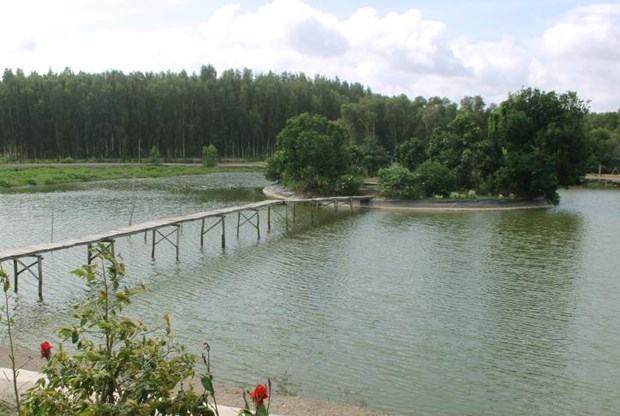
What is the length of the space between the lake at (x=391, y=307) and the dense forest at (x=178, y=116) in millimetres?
46796

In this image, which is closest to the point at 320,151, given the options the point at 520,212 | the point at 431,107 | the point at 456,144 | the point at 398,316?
the point at 456,144

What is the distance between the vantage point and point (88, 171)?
6669 centimetres

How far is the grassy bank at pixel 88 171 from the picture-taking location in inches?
2237

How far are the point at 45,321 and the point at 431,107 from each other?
70.7 meters

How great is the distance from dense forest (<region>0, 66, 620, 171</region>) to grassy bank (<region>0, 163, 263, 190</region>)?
26.8 feet

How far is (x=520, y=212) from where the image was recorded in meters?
39.9

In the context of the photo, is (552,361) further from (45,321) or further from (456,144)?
(456,144)

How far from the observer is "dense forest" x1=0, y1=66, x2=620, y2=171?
79.5 metres

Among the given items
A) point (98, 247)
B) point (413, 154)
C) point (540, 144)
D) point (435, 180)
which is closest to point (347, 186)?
point (435, 180)

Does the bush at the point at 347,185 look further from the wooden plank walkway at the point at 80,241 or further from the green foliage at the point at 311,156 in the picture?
the wooden plank walkway at the point at 80,241

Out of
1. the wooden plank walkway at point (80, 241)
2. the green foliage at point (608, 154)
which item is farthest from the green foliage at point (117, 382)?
the green foliage at point (608, 154)

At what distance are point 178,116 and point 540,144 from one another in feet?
189

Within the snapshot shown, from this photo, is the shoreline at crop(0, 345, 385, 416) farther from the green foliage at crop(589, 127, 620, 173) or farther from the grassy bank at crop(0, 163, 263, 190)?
the green foliage at crop(589, 127, 620, 173)

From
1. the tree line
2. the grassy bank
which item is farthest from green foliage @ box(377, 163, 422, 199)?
the tree line
